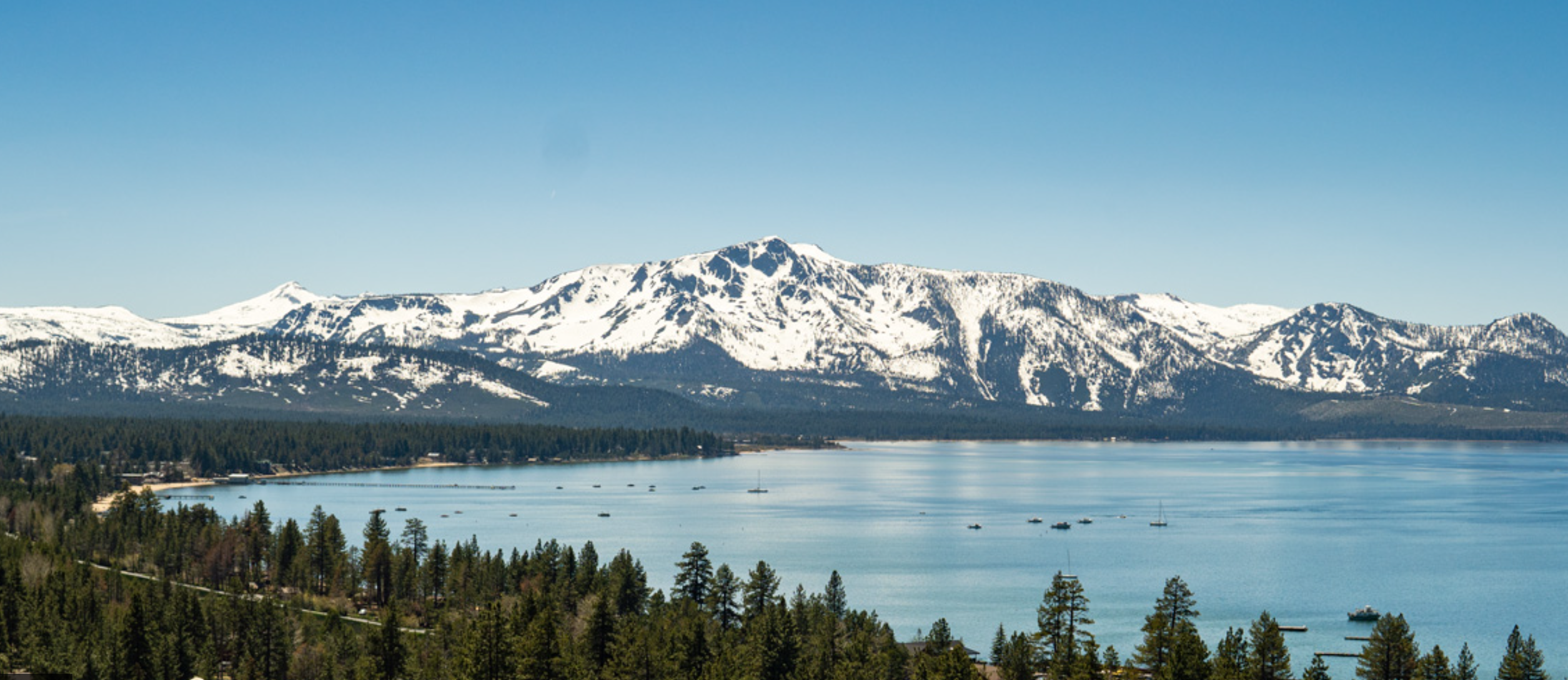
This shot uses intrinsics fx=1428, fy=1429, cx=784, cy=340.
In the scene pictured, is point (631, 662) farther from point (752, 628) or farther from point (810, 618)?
point (810, 618)

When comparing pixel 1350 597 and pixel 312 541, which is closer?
pixel 312 541

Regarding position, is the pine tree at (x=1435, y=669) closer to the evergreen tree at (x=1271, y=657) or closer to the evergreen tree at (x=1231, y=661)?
the evergreen tree at (x=1271, y=657)

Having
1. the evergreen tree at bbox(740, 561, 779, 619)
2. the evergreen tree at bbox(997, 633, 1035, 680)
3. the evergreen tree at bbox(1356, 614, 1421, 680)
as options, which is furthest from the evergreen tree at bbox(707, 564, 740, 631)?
the evergreen tree at bbox(1356, 614, 1421, 680)

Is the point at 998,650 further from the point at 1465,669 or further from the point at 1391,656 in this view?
the point at 1465,669

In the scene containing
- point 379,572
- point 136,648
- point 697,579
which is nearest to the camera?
point 136,648

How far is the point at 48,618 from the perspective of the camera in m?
96.8

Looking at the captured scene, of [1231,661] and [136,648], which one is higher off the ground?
[1231,661]

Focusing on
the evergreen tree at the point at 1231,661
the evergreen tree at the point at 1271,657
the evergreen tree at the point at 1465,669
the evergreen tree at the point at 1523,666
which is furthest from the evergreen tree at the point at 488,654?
the evergreen tree at the point at 1523,666

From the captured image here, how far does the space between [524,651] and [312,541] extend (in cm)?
6233

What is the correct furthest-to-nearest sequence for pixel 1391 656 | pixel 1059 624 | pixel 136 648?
pixel 1059 624 < pixel 136 648 < pixel 1391 656

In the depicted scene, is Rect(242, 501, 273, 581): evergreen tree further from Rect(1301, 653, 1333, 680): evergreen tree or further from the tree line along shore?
Rect(1301, 653, 1333, 680): evergreen tree

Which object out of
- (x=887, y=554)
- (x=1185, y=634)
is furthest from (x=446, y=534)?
(x=1185, y=634)

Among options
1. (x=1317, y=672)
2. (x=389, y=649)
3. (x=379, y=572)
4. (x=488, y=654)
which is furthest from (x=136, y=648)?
(x=1317, y=672)

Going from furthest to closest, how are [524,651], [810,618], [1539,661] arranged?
[810,618] → [1539,661] → [524,651]
